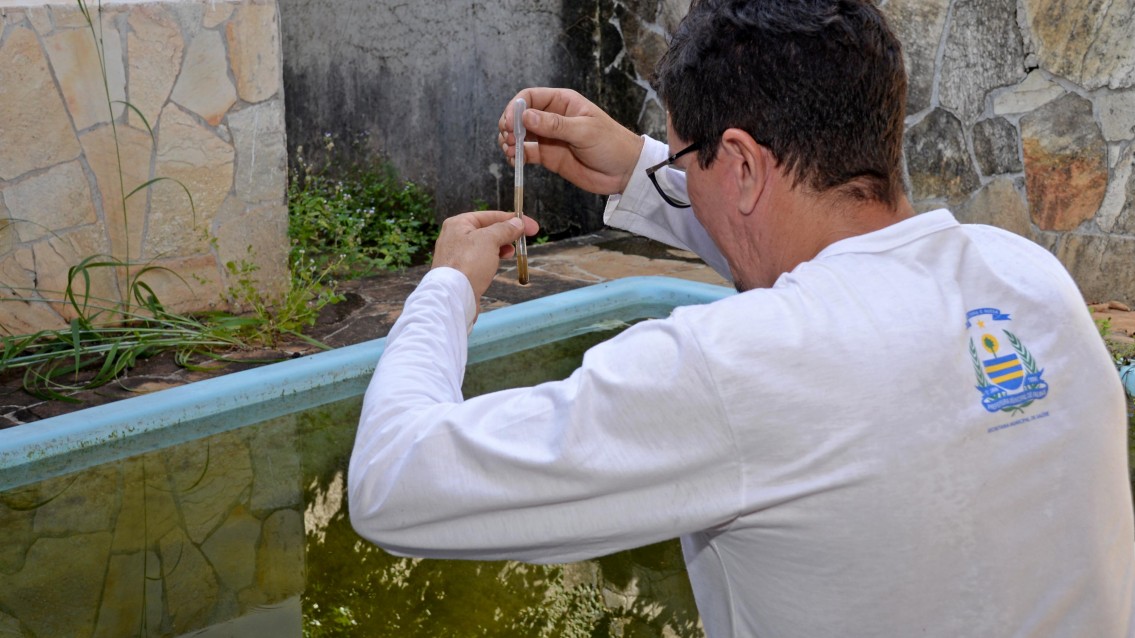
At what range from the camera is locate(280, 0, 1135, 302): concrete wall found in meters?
3.78

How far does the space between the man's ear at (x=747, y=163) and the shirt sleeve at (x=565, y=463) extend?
0.76ft

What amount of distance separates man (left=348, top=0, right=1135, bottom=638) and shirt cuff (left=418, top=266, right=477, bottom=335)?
6cm

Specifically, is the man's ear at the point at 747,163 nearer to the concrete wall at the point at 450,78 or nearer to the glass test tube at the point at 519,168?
the glass test tube at the point at 519,168

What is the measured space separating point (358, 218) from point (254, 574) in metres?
2.61

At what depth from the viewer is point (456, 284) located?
1.18 meters

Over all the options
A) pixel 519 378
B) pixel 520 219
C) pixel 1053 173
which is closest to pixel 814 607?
pixel 520 219

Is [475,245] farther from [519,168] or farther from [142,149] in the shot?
[142,149]

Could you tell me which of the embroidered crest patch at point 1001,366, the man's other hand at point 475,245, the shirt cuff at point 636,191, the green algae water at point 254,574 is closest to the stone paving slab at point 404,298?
the green algae water at point 254,574

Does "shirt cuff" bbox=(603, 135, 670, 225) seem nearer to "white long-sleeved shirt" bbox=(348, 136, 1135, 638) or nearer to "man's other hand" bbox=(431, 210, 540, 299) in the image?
"man's other hand" bbox=(431, 210, 540, 299)

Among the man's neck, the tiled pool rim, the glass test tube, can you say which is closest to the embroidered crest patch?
the man's neck

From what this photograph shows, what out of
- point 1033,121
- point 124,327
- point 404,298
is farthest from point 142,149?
point 1033,121

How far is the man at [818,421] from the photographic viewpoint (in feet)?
2.85

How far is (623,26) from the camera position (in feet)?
17.1

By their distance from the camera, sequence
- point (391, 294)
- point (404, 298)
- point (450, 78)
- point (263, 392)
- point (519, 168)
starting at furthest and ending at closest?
point (450, 78) → point (391, 294) → point (404, 298) → point (263, 392) → point (519, 168)
